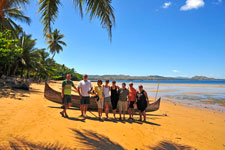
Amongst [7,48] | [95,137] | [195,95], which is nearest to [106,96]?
[95,137]

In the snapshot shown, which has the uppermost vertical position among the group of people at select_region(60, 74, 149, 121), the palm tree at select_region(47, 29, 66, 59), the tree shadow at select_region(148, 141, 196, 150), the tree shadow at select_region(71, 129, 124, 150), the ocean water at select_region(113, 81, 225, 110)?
the palm tree at select_region(47, 29, 66, 59)

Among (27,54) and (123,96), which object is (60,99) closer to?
(123,96)

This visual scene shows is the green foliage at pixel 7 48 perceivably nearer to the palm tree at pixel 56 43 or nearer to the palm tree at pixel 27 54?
the palm tree at pixel 27 54

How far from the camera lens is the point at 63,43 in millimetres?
30922

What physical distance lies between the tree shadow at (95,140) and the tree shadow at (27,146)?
556mm

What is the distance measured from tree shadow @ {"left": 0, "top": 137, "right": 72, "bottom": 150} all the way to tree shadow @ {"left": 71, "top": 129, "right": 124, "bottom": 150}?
0.56 meters

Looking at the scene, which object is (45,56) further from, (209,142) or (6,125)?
(209,142)

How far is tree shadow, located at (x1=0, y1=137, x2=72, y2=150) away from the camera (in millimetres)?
2644

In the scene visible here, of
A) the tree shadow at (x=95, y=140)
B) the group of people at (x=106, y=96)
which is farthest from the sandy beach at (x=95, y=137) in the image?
the group of people at (x=106, y=96)

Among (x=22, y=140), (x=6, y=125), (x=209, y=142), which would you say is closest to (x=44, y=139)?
(x=22, y=140)

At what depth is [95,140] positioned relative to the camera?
11.2 ft

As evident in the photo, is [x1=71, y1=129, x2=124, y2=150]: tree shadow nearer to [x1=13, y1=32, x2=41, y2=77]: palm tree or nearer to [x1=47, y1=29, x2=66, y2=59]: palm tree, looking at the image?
[x1=13, y1=32, x2=41, y2=77]: palm tree

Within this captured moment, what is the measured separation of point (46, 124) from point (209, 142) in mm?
4967

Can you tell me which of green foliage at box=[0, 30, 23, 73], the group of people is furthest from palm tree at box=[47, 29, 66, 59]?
the group of people
